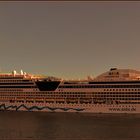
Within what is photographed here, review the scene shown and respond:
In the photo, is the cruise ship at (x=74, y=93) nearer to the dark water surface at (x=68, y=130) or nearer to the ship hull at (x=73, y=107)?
the ship hull at (x=73, y=107)

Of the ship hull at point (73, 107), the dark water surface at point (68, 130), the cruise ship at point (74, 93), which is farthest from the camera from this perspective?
the cruise ship at point (74, 93)

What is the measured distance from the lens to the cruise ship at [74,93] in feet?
215

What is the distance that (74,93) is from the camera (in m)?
69.7

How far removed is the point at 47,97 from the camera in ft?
233

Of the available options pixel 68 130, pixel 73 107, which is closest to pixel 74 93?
pixel 73 107

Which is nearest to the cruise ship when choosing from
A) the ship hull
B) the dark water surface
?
the ship hull

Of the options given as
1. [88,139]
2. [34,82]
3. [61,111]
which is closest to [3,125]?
[88,139]

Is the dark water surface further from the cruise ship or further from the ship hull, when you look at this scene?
the cruise ship

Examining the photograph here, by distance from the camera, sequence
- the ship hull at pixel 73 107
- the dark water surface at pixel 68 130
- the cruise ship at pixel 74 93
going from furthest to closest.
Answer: the cruise ship at pixel 74 93 → the ship hull at pixel 73 107 → the dark water surface at pixel 68 130

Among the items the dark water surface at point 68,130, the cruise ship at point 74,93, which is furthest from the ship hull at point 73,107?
the dark water surface at point 68,130

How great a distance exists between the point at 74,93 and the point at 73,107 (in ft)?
10.4

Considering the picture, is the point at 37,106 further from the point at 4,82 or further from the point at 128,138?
→ the point at 128,138

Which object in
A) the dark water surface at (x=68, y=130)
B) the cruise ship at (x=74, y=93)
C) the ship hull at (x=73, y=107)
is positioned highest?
the cruise ship at (x=74, y=93)

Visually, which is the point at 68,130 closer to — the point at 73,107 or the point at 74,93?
the point at 73,107
